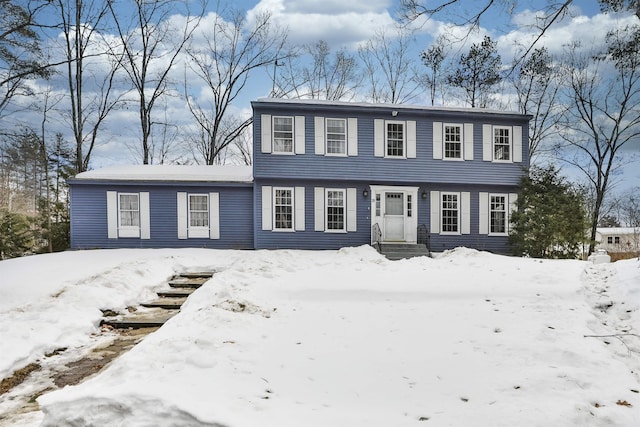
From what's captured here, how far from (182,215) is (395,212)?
868 centimetres

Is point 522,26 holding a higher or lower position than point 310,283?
higher

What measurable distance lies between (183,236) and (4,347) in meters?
10.4

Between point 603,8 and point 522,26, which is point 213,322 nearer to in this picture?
A: point 522,26

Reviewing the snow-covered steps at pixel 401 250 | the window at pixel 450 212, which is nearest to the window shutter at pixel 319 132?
the snow-covered steps at pixel 401 250

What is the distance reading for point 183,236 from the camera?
596 inches

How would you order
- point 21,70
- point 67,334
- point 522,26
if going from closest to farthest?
point 67,334 < point 522,26 < point 21,70

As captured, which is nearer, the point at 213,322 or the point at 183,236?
the point at 213,322

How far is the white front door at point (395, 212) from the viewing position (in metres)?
15.0

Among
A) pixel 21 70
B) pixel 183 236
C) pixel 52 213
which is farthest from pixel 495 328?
pixel 52 213

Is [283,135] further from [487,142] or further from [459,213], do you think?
[487,142]

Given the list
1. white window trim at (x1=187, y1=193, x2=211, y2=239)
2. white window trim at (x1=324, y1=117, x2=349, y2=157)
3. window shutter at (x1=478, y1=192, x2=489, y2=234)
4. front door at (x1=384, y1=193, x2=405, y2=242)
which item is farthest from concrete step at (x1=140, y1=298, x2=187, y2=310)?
window shutter at (x1=478, y1=192, x2=489, y2=234)

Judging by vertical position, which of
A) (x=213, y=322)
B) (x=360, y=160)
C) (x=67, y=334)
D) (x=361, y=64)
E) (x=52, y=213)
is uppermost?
(x=361, y=64)

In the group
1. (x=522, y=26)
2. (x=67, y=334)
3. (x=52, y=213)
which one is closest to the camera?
(x=67, y=334)

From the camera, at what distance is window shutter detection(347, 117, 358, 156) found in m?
15.0
